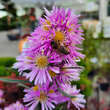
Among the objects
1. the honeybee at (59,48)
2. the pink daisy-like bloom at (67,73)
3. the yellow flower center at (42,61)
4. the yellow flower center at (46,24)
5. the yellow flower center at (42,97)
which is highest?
the yellow flower center at (46,24)

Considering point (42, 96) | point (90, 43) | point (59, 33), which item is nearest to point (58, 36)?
point (59, 33)

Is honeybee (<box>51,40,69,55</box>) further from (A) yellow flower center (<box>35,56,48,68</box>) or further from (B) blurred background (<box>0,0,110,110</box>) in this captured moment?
(B) blurred background (<box>0,0,110,110</box>)

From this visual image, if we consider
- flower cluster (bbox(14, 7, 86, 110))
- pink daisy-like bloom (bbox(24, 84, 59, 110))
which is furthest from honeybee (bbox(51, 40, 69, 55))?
pink daisy-like bloom (bbox(24, 84, 59, 110))

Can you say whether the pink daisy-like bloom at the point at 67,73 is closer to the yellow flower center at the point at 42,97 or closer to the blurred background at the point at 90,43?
the yellow flower center at the point at 42,97

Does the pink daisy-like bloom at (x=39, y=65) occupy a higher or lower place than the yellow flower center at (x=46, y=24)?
lower

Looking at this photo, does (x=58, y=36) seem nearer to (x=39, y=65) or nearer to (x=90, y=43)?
(x=39, y=65)

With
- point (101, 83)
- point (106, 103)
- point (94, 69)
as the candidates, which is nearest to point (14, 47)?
point (94, 69)

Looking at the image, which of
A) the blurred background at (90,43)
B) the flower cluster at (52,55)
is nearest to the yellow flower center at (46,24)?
the flower cluster at (52,55)
